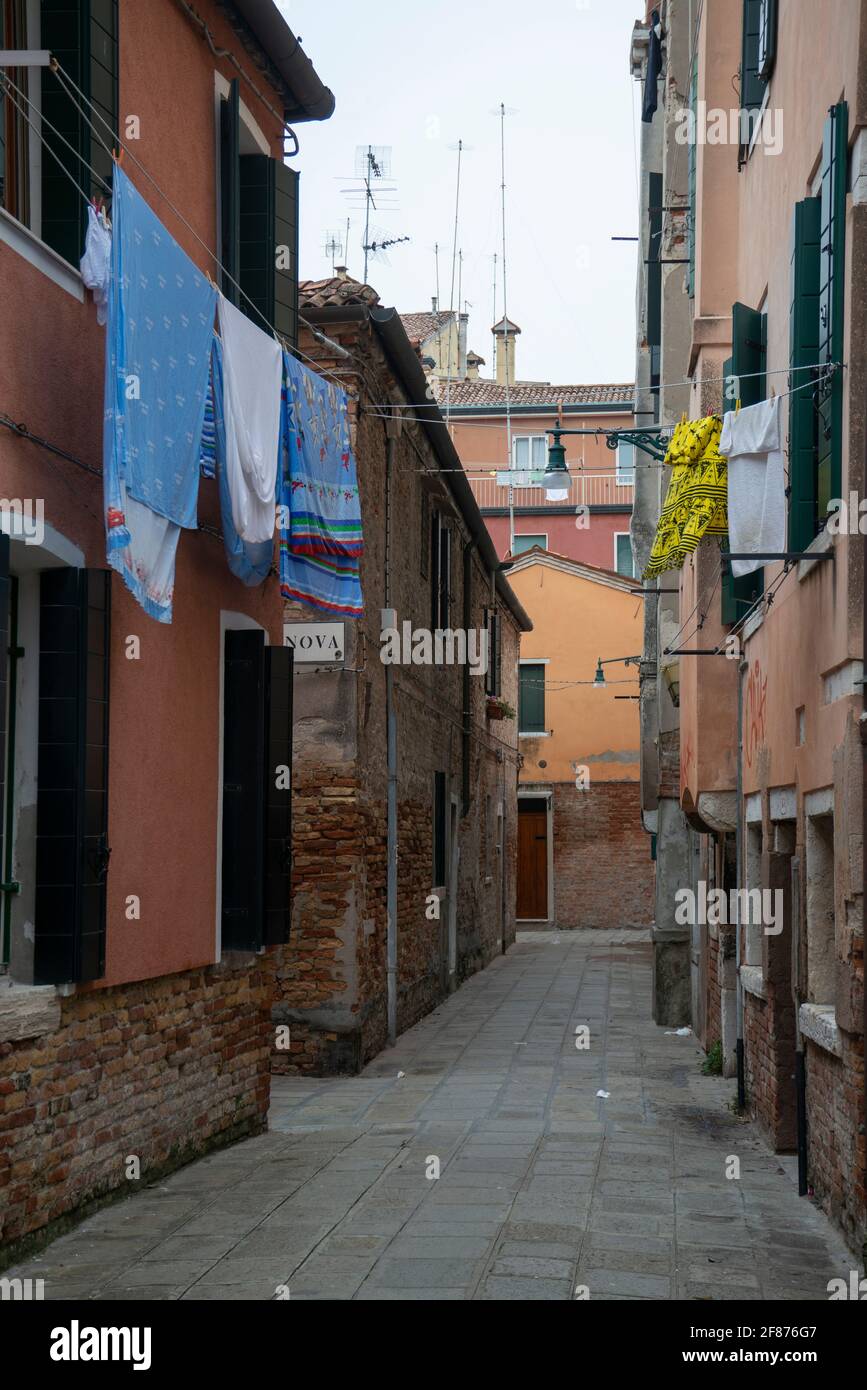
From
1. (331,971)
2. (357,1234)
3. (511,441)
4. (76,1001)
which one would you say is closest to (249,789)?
(76,1001)

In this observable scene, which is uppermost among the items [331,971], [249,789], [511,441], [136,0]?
[511,441]

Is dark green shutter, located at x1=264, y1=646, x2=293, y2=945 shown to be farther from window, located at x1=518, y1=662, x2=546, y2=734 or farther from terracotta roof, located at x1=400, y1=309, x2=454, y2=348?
terracotta roof, located at x1=400, y1=309, x2=454, y2=348

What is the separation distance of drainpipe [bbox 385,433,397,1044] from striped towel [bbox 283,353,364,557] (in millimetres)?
4564

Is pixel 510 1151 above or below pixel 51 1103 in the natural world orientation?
below

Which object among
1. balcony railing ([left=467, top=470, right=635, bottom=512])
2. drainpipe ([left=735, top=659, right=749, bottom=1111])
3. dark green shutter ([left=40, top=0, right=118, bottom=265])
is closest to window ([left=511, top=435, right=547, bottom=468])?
balcony railing ([left=467, top=470, right=635, bottom=512])

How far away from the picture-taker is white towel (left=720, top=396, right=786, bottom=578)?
7922 millimetres

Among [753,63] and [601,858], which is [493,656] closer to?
[601,858]

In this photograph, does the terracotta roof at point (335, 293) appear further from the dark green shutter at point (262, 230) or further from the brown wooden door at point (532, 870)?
the brown wooden door at point (532, 870)

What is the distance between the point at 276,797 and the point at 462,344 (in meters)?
36.2

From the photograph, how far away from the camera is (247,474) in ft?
27.6

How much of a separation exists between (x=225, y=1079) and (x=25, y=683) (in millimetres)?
3232

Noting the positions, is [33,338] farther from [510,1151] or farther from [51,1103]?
[510,1151]

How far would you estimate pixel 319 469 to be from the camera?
31.1 feet

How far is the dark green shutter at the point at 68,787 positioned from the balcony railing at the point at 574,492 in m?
33.2
